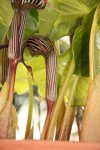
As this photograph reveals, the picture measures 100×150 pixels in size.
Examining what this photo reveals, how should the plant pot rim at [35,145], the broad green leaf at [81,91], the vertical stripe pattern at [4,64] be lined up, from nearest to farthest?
the plant pot rim at [35,145] → the vertical stripe pattern at [4,64] → the broad green leaf at [81,91]

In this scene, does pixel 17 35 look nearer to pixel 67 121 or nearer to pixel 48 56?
pixel 48 56

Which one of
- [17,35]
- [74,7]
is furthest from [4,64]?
[74,7]

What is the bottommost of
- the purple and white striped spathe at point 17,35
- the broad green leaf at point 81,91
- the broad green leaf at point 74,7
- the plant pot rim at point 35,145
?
the plant pot rim at point 35,145

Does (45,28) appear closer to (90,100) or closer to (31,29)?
Answer: (31,29)

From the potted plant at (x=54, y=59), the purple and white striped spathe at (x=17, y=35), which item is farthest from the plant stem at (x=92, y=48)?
the purple and white striped spathe at (x=17, y=35)

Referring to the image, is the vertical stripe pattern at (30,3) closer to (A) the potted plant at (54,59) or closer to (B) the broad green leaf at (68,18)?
(A) the potted plant at (54,59)

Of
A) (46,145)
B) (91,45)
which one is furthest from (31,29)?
(46,145)

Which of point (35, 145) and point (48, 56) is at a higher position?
point (48, 56)

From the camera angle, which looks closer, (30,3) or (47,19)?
(30,3)
